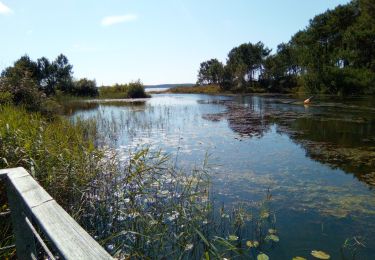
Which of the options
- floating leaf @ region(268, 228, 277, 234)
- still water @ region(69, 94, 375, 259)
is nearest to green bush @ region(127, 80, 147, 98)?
still water @ region(69, 94, 375, 259)

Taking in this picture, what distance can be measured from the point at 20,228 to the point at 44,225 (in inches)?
26.1

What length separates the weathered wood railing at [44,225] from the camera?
106cm

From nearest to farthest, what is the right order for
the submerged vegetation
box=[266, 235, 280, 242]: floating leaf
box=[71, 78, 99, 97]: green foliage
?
the submerged vegetation, box=[266, 235, 280, 242]: floating leaf, box=[71, 78, 99, 97]: green foliage

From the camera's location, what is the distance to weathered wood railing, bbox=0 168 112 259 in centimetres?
106

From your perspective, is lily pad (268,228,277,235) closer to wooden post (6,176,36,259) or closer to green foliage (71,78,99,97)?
wooden post (6,176,36,259)

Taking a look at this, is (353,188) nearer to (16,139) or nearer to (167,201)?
(167,201)

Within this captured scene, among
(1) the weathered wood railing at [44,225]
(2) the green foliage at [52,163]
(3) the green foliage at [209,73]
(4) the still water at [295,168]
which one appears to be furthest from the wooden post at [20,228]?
(3) the green foliage at [209,73]

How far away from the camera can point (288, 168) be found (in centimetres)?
900

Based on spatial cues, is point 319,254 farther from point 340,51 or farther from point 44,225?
point 340,51

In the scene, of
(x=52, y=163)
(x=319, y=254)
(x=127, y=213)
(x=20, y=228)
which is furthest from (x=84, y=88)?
(x=20, y=228)

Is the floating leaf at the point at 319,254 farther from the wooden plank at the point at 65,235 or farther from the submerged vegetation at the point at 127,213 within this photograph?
the wooden plank at the point at 65,235

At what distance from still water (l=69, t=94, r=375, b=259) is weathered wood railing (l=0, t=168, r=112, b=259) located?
143 inches

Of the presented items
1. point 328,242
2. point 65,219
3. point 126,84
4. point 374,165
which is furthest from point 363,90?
point 65,219

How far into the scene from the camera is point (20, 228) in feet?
5.70
